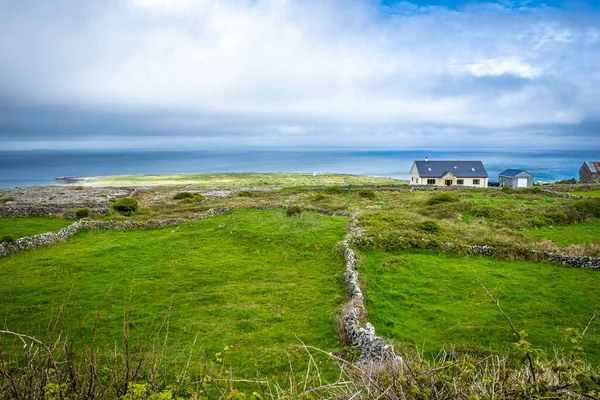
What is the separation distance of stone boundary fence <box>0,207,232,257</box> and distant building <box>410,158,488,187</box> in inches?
1816

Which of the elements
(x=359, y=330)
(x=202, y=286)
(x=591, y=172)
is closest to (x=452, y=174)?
(x=591, y=172)

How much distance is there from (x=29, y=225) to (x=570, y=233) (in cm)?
4273

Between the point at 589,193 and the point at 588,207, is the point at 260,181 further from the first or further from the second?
the point at 588,207

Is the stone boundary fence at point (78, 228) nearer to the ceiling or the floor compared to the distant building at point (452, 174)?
nearer to the floor

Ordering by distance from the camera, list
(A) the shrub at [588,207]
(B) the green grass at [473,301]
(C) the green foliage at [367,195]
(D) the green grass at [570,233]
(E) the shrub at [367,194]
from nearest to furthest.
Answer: (B) the green grass at [473,301] < (D) the green grass at [570,233] < (A) the shrub at [588,207] < (C) the green foliage at [367,195] < (E) the shrub at [367,194]

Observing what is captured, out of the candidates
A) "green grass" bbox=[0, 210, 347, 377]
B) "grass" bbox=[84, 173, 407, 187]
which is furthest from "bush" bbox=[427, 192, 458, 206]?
"grass" bbox=[84, 173, 407, 187]

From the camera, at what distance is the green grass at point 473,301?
11602mm

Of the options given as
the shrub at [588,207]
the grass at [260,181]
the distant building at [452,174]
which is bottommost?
the shrub at [588,207]

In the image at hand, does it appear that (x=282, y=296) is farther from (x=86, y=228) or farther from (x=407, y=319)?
(x=86, y=228)

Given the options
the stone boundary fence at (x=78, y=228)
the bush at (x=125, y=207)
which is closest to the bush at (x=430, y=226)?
the stone boundary fence at (x=78, y=228)

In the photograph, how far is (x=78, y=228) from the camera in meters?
29.6

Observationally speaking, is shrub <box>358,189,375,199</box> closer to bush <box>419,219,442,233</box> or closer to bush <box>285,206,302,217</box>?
bush <box>285,206,302,217</box>

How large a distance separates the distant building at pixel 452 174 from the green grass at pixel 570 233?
42189 mm

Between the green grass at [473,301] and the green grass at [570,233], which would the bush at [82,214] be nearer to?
the green grass at [473,301]
